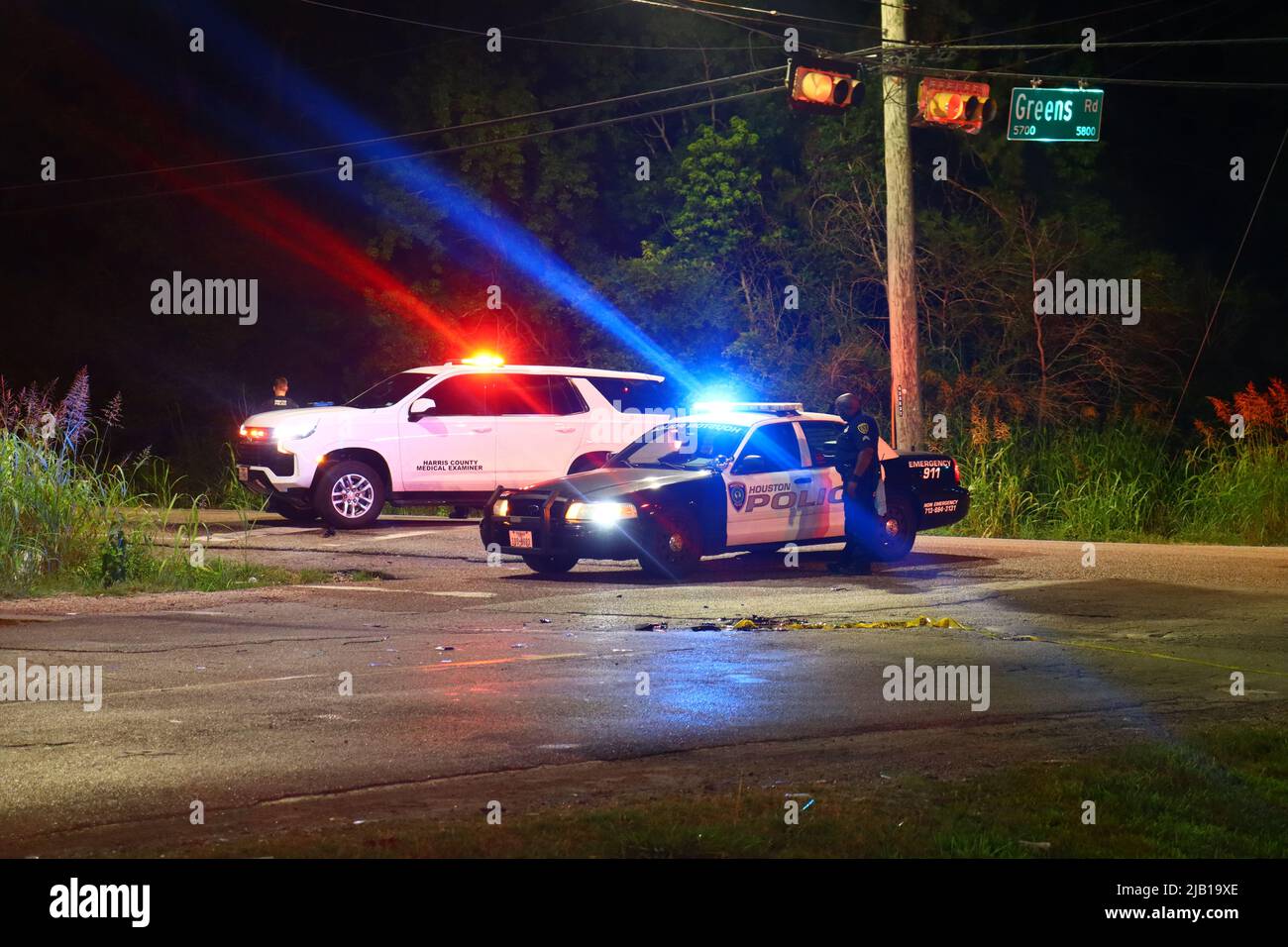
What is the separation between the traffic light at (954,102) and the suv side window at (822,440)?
6.29 meters

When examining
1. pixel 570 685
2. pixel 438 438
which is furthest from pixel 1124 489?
pixel 570 685

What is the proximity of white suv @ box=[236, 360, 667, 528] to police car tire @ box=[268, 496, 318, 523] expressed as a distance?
35 mm

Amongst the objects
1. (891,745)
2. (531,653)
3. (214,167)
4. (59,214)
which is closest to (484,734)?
(891,745)

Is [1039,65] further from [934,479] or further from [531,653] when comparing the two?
[531,653]

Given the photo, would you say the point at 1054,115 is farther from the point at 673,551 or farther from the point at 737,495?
the point at 673,551

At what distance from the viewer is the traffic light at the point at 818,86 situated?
2148cm

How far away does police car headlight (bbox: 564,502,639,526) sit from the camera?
52.5ft

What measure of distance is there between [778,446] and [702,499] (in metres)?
1.21

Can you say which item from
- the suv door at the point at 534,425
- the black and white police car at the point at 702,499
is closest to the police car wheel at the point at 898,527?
the black and white police car at the point at 702,499

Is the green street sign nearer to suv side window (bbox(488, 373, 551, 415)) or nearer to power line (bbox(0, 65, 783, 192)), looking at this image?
suv side window (bbox(488, 373, 551, 415))

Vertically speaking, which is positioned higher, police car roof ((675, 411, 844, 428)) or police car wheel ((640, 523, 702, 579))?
police car roof ((675, 411, 844, 428))

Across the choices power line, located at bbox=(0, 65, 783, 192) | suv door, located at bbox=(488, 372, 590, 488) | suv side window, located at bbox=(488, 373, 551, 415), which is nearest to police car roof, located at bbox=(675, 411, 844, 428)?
suv door, located at bbox=(488, 372, 590, 488)

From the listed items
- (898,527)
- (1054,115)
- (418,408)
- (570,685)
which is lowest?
(570,685)

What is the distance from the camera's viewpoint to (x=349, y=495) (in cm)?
2161
